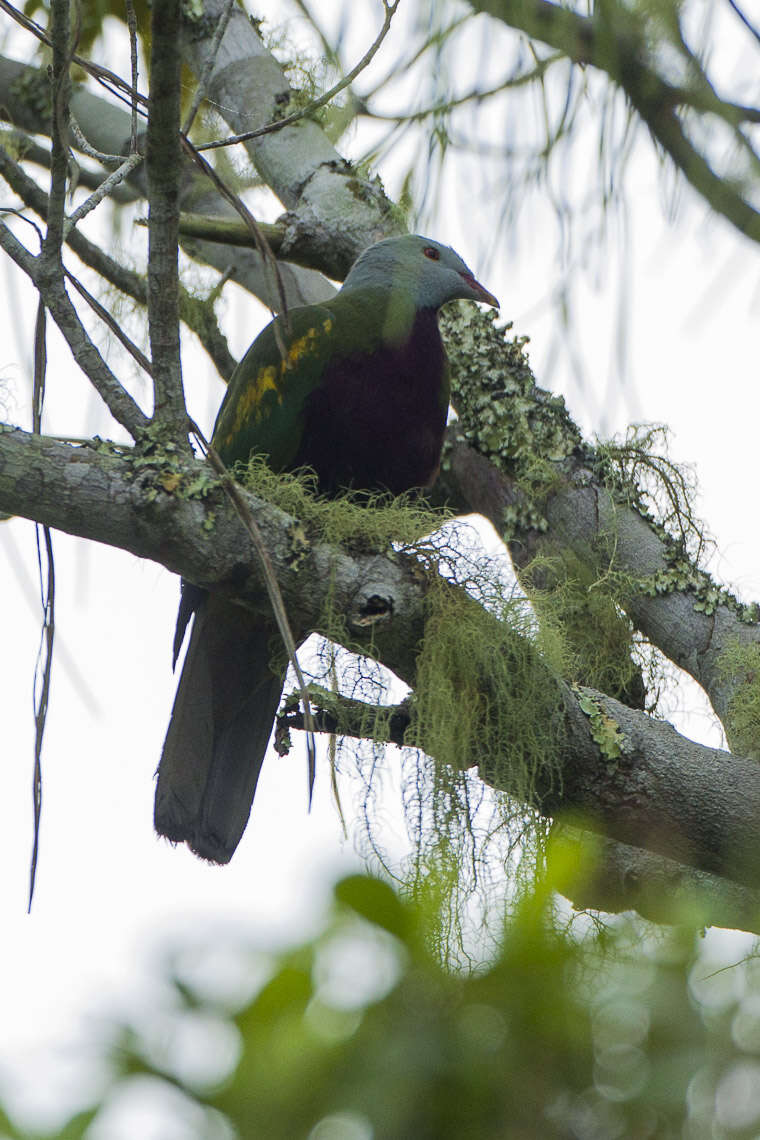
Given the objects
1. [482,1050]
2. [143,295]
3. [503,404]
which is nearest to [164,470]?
[503,404]

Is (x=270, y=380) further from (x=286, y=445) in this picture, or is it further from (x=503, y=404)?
(x=503, y=404)

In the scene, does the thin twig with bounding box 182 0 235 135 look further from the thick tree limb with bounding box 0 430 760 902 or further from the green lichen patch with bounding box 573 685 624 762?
the green lichen patch with bounding box 573 685 624 762

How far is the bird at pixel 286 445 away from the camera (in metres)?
2.69

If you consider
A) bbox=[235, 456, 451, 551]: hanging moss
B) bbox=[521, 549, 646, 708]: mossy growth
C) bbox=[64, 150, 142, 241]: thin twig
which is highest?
bbox=[64, 150, 142, 241]: thin twig

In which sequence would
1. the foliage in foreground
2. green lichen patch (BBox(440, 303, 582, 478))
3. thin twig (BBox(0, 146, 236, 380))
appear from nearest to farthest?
1. the foliage in foreground
2. green lichen patch (BBox(440, 303, 582, 478))
3. thin twig (BBox(0, 146, 236, 380))

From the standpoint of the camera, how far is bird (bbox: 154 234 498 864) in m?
2.69

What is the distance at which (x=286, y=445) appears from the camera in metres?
2.81

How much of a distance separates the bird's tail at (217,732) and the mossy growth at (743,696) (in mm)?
968

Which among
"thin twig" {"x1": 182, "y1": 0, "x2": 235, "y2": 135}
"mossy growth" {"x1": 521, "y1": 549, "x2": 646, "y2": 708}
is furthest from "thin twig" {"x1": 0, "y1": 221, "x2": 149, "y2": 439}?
"mossy growth" {"x1": 521, "y1": 549, "x2": 646, "y2": 708}

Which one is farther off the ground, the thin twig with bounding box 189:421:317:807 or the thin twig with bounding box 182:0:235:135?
the thin twig with bounding box 182:0:235:135

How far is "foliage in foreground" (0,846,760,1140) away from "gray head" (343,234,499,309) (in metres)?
2.41

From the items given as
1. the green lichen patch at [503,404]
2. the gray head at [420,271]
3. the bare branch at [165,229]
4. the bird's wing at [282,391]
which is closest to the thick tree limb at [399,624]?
the bare branch at [165,229]

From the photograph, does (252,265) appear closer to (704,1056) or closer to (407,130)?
(407,130)

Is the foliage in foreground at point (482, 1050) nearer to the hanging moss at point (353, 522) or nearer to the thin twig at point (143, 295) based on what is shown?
the hanging moss at point (353, 522)
